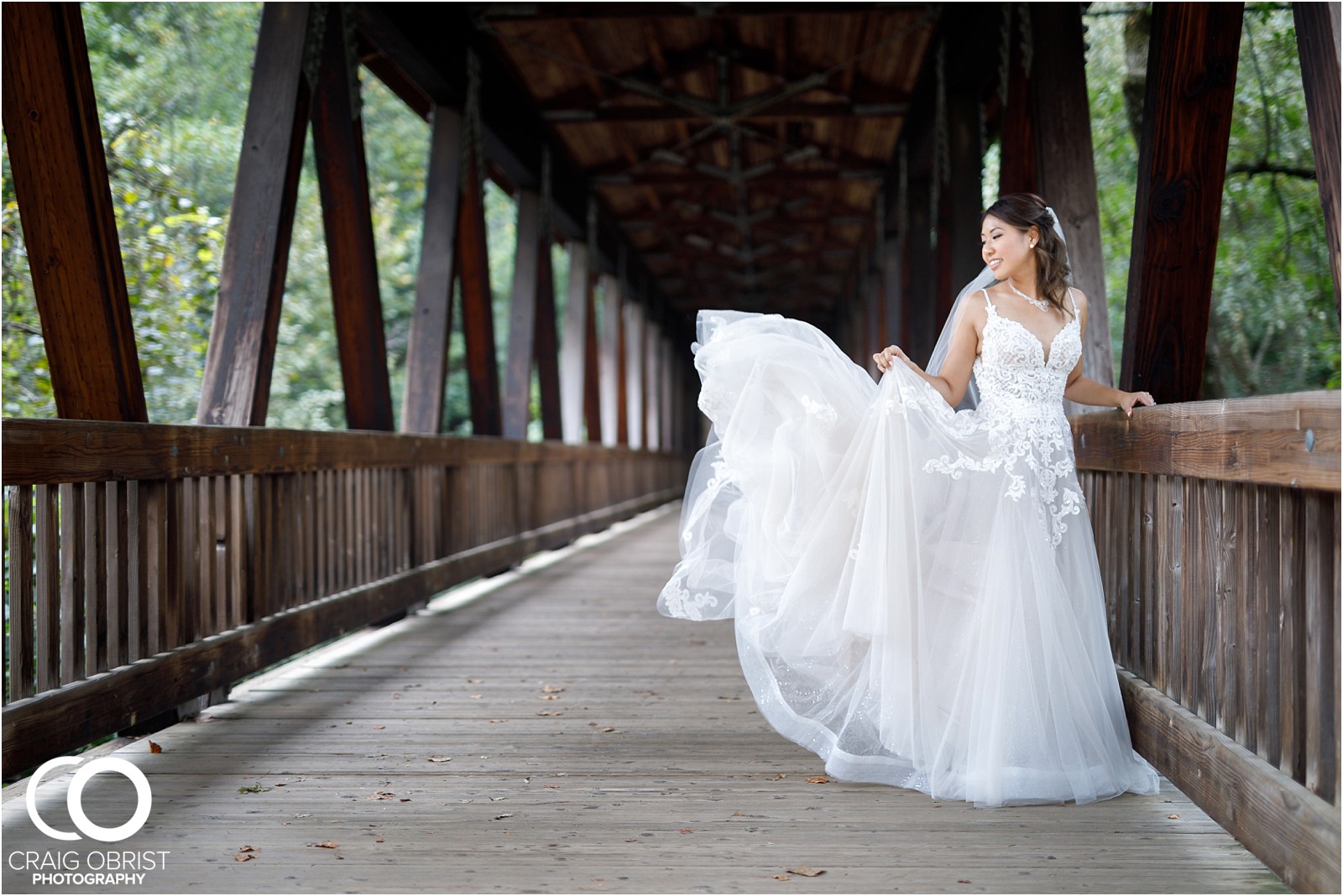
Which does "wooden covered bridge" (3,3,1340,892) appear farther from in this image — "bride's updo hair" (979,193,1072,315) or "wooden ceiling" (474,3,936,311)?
"bride's updo hair" (979,193,1072,315)

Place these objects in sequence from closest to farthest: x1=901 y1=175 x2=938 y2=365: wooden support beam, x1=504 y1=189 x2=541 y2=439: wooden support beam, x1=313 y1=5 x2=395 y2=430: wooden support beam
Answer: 1. x1=313 y1=5 x2=395 y2=430: wooden support beam
2. x1=901 y1=175 x2=938 y2=365: wooden support beam
3. x1=504 y1=189 x2=541 y2=439: wooden support beam

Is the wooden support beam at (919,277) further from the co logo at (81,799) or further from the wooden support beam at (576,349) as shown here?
the co logo at (81,799)

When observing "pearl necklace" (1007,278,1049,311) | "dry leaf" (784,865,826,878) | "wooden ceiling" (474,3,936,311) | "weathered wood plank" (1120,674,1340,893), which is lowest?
"dry leaf" (784,865,826,878)

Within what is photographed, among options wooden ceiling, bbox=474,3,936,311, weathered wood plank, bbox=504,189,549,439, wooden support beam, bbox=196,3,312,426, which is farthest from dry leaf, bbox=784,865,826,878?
weathered wood plank, bbox=504,189,549,439

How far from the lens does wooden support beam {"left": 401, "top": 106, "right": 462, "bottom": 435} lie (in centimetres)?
590

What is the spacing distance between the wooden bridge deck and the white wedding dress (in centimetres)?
13

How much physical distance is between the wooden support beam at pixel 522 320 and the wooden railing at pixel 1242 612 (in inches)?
227

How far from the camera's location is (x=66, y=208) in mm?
2748

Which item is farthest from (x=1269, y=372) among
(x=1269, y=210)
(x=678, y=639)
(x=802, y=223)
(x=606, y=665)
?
(x=606, y=665)

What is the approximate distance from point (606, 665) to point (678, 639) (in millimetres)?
705

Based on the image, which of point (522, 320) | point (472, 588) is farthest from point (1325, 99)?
point (522, 320)

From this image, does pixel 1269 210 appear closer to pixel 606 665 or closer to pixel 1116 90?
pixel 1116 90

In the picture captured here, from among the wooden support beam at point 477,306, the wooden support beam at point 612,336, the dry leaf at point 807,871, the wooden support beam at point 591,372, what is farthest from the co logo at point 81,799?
→ the wooden support beam at point 612,336

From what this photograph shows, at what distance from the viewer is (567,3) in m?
6.21
